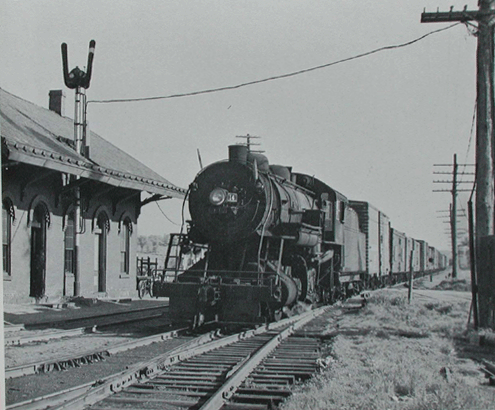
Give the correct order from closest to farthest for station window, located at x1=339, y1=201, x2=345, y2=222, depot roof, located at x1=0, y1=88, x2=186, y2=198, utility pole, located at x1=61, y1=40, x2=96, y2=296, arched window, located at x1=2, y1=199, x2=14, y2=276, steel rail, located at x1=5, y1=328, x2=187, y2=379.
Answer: steel rail, located at x1=5, y1=328, x2=187, y2=379
depot roof, located at x1=0, y1=88, x2=186, y2=198
arched window, located at x1=2, y1=199, x2=14, y2=276
station window, located at x1=339, y1=201, x2=345, y2=222
utility pole, located at x1=61, y1=40, x2=96, y2=296

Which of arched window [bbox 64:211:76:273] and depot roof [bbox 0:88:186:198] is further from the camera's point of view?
arched window [bbox 64:211:76:273]

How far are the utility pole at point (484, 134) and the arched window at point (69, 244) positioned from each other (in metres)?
12.3

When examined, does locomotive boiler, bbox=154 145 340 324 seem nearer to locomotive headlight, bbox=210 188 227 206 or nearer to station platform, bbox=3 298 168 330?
locomotive headlight, bbox=210 188 227 206

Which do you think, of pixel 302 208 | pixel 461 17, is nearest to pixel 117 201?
pixel 302 208

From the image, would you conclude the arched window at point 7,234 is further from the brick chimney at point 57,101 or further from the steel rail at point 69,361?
the brick chimney at point 57,101

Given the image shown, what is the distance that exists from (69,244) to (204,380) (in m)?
13.5

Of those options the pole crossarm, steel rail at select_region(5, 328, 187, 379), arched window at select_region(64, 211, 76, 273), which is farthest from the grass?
arched window at select_region(64, 211, 76, 273)

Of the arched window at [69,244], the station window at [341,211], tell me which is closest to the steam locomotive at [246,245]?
the station window at [341,211]

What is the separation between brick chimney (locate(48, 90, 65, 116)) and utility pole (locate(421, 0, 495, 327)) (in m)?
16.9

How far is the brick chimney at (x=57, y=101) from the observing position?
24.7 m

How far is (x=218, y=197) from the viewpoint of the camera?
1173cm

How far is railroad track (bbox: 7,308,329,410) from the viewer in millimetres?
5637

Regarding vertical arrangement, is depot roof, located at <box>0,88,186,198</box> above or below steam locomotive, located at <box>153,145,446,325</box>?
above

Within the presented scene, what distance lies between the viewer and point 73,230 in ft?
60.5
